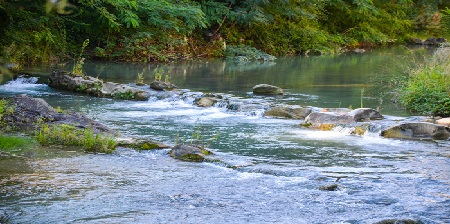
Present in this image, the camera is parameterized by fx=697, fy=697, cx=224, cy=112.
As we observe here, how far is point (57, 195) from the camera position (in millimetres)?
7480

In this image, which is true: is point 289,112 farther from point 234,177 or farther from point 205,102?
point 234,177

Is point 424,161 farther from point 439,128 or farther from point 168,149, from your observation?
point 168,149

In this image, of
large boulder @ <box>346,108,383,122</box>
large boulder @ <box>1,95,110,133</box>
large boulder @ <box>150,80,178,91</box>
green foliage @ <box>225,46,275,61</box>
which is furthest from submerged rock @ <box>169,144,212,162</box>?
green foliage @ <box>225,46,275,61</box>

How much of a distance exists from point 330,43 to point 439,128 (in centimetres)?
2540

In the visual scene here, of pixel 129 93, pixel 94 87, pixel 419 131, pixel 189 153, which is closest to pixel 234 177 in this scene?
pixel 189 153

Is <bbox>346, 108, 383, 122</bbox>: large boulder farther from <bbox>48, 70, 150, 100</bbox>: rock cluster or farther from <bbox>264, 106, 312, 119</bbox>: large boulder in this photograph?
<bbox>48, 70, 150, 100</bbox>: rock cluster

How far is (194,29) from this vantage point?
30891 mm

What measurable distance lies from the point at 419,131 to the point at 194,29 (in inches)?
790

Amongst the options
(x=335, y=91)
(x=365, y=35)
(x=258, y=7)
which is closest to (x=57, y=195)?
(x=335, y=91)

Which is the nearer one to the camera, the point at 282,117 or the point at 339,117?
the point at 339,117

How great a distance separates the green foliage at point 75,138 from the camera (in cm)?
1011

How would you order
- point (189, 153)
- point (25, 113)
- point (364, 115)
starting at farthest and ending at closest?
1. point (364, 115)
2. point (25, 113)
3. point (189, 153)

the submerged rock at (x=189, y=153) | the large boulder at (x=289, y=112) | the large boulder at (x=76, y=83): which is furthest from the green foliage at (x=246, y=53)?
the submerged rock at (x=189, y=153)

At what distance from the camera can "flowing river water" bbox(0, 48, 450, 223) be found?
6.90 meters
